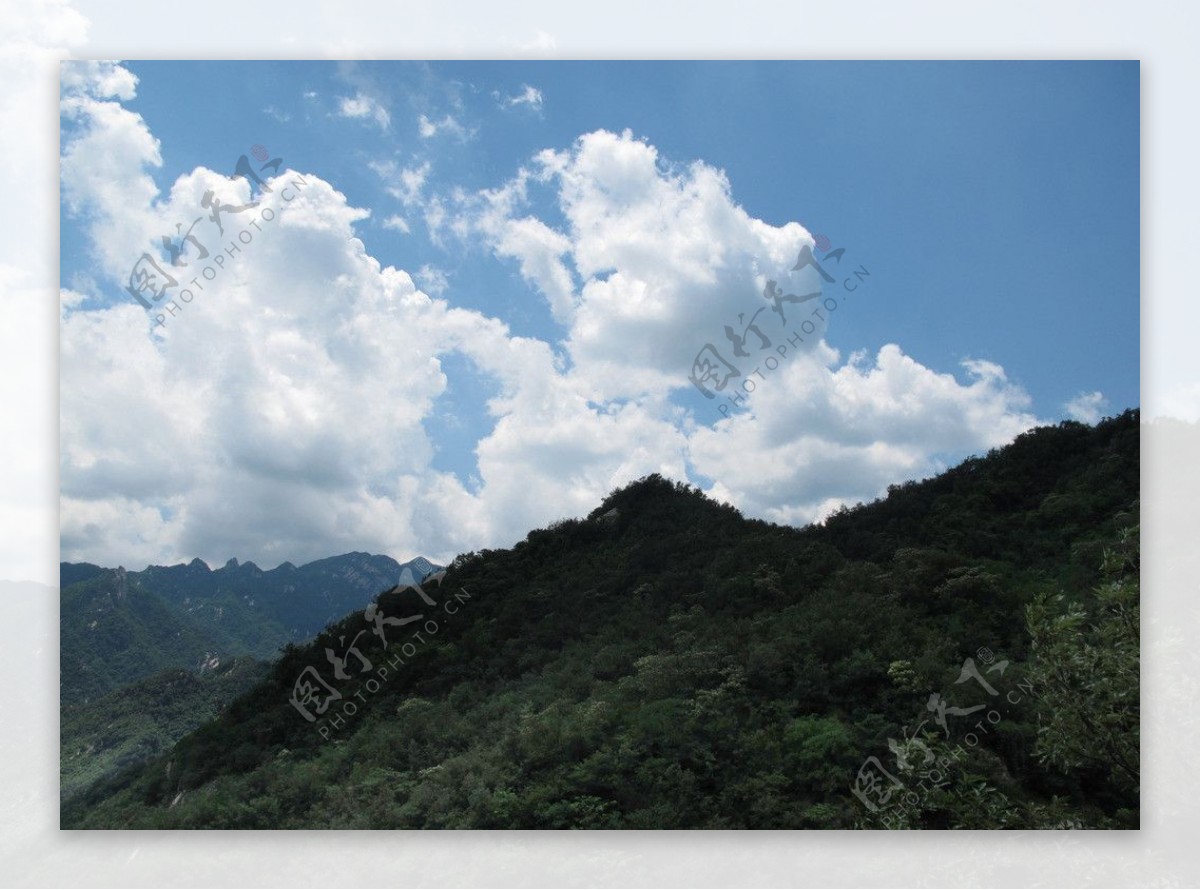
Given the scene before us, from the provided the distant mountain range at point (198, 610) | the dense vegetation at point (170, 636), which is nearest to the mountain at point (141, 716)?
the dense vegetation at point (170, 636)

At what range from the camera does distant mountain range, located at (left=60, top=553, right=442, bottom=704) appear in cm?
688

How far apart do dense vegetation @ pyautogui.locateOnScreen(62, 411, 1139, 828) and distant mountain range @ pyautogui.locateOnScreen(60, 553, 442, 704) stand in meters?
0.29

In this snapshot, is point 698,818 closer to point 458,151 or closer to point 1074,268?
point 1074,268

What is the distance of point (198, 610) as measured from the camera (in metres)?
7.96

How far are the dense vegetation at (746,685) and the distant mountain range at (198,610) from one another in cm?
29

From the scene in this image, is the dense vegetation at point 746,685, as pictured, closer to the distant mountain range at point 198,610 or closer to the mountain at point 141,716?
the mountain at point 141,716

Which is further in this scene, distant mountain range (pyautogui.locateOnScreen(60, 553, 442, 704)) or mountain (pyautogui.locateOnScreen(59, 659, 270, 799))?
distant mountain range (pyautogui.locateOnScreen(60, 553, 442, 704))

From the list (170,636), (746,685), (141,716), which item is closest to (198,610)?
(170,636)

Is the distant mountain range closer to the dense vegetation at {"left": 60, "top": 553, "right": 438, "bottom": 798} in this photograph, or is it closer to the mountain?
the dense vegetation at {"left": 60, "top": 553, "right": 438, "bottom": 798}

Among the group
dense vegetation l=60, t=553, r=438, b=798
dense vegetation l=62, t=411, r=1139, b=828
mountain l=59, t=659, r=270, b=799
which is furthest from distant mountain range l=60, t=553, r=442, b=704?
dense vegetation l=62, t=411, r=1139, b=828

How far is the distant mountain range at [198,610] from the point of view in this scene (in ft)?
22.6

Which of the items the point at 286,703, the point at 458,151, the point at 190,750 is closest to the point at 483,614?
the point at 286,703

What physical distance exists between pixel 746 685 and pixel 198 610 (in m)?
5.59

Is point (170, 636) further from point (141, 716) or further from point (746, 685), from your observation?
point (746, 685)
